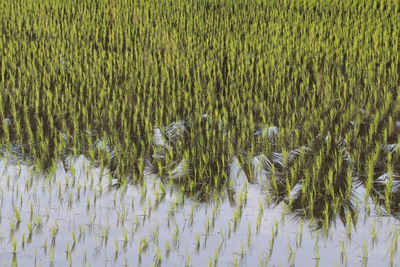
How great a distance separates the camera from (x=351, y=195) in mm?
3285

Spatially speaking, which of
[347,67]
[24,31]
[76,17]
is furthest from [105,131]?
[76,17]

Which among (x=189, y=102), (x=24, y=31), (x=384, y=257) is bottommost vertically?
(x=384, y=257)

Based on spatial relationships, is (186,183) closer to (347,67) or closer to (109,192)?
(109,192)

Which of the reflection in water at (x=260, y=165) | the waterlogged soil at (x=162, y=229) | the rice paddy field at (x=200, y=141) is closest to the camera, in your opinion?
the waterlogged soil at (x=162, y=229)

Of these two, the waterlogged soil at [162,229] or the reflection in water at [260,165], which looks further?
the reflection in water at [260,165]

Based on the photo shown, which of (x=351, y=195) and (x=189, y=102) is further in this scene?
(x=189, y=102)

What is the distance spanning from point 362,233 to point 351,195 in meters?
0.42

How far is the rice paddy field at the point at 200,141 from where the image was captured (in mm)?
2789

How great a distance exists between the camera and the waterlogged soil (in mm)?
2645

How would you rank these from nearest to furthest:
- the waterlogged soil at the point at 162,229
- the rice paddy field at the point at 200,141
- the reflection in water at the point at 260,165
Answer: the waterlogged soil at the point at 162,229 → the rice paddy field at the point at 200,141 → the reflection in water at the point at 260,165

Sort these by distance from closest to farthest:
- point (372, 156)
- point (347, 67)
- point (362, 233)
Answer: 1. point (362, 233)
2. point (372, 156)
3. point (347, 67)

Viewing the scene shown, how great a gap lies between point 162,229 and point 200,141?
113 centimetres

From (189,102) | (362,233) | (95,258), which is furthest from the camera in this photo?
(189,102)

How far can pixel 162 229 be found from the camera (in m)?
2.89
